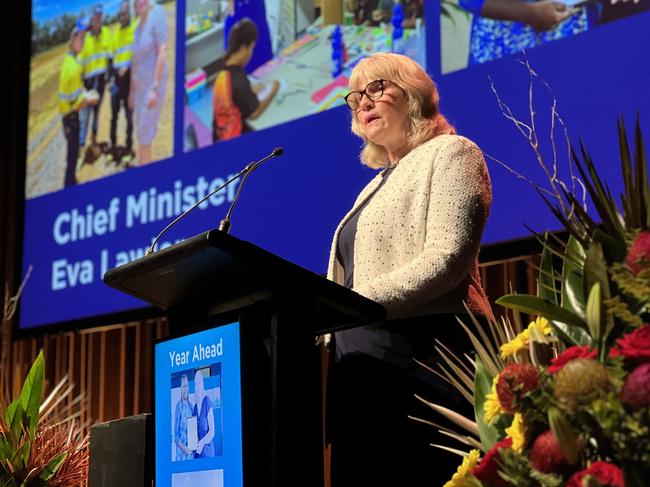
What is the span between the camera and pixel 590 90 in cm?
283

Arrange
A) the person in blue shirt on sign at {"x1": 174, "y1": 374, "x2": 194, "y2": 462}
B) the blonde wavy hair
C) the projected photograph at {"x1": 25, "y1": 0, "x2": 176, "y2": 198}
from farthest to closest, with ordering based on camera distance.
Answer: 1. the projected photograph at {"x1": 25, "y1": 0, "x2": 176, "y2": 198}
2. the blonde wavy hair
3. the person in blue shirt on sign at {"x1": 174, "y1": 374, "x2": 194, "y2": 462}

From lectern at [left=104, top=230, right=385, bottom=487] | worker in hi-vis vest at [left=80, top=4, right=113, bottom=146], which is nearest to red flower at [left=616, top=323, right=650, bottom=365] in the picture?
lectern at [left=104, top=230, right=385, bottom=487]

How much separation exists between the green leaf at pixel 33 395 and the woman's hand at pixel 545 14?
5.27 ft

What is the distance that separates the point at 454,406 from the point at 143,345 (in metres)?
2.88

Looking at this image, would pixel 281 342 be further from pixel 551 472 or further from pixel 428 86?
pixel 428 86

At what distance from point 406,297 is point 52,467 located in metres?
1.01

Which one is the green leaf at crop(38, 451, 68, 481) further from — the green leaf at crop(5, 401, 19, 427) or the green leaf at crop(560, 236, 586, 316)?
the green leaf at crop(560, 236, 586, 316)

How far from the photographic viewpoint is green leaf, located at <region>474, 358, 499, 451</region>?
126cm

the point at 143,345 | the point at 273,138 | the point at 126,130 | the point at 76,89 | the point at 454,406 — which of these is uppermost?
the point at 76,89

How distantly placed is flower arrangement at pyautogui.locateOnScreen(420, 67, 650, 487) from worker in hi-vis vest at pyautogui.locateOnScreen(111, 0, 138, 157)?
3.29 meters

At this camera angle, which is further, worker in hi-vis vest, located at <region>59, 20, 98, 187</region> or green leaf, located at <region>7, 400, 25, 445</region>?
worker in hi-vis vest, located at <region>59, 20, 98, 187</region>

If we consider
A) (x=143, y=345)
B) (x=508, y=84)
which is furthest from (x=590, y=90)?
(x=143, y=345)

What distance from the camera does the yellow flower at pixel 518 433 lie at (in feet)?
3.69

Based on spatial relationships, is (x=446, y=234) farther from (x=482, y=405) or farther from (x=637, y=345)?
(x=637, y=345)
